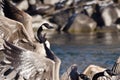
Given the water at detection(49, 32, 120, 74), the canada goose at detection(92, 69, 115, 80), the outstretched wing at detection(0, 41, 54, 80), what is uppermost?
the outstretched wing at detection(0, 41, 54, 80)

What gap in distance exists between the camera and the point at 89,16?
109 feet

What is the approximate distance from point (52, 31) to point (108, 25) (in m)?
3.08

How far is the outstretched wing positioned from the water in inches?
208

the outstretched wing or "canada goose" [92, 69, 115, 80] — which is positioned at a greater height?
the outstretched wing

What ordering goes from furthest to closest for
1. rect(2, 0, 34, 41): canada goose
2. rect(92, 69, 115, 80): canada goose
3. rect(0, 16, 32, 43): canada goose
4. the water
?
the water
rect(2, 0, 34, 41): canada goose
rect(0, 16, 32, 43): canada goose
rect(92, 69, 115, 80): canada goose

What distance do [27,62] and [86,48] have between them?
11.7 m

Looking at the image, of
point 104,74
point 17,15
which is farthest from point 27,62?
point 17,15

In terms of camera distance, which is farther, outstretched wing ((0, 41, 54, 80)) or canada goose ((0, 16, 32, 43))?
canada goose ((0, 16, 32, 43))

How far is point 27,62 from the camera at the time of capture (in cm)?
1223

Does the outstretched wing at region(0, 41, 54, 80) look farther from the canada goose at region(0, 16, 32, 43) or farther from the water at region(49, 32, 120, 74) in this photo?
the water at region(49, 32, 120, 74)

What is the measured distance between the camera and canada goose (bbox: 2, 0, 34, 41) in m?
14.9

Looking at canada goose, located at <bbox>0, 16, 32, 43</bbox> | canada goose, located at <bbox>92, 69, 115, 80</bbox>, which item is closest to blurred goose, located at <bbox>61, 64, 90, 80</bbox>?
canada goose, located at <bbox>92, 69, 115, 80</bbox>

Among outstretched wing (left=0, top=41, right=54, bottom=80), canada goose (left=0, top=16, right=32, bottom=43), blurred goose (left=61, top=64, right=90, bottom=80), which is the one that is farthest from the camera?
canada goose (left=0, top=16, right=32, bottom=43)

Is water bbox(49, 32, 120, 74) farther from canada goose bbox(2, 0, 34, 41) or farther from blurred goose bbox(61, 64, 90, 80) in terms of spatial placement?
blurred goose bbox(61, 64, 90, 80)
